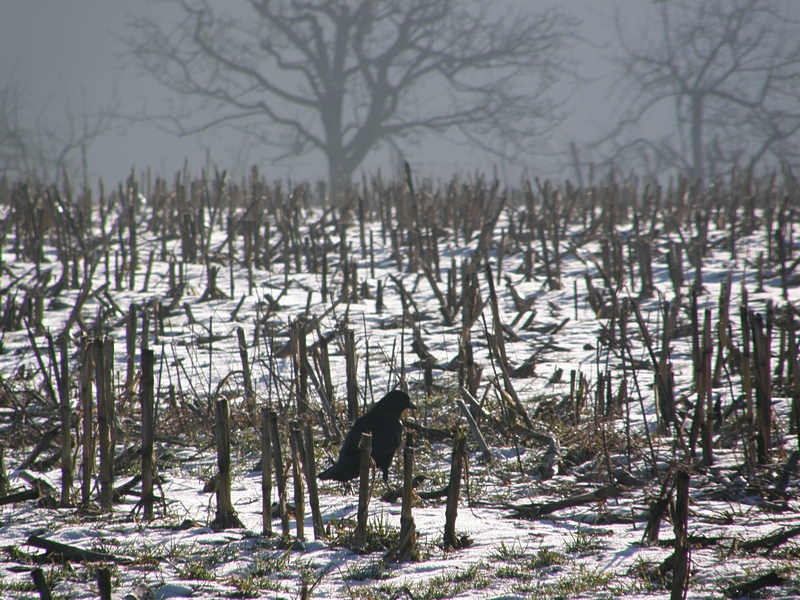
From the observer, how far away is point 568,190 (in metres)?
9.20

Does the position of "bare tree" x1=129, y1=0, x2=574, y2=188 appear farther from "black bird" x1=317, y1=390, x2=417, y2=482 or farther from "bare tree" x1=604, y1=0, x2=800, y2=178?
"black bird" x1=317, y1=390, x2=417, y2=482

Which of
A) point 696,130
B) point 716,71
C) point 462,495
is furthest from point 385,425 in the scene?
point 716,71

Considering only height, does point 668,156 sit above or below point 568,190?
above

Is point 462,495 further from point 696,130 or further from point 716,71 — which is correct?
point 716,71

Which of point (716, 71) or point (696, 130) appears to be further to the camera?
point (716, 71)

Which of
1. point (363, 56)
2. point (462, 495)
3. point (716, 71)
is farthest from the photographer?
point (363, 56)

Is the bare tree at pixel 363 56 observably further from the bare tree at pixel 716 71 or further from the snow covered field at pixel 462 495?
the snow covered field at pixel 462 495

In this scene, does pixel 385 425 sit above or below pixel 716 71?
below

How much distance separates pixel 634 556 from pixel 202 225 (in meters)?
6.12

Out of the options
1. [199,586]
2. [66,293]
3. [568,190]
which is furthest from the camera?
[568,190]

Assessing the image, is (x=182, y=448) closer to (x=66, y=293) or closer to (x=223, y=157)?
(x=66, y=293)

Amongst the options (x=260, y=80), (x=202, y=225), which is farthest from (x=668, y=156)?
(x=202, y=225)

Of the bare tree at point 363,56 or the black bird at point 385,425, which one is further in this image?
the bare tree at point 363,56

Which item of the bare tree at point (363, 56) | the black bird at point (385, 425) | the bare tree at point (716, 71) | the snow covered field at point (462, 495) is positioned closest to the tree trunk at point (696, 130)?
the bare tree at point (716, 71)
